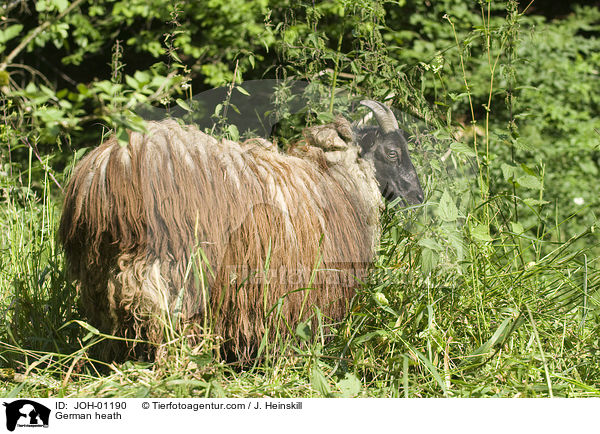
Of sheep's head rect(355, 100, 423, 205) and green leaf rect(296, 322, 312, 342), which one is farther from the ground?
sheep's head rect(355, 100, 423, 205)

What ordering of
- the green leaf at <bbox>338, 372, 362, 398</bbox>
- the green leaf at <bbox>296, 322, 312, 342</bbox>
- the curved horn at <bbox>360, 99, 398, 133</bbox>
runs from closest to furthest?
the green leaf at <bbox>338, 372, 362, 398</bbox> → the green leaf at <bbox>296, 322, 312, 342</bbox> → the curved horn at <bbox>360, 99, 398, 133</bbox>

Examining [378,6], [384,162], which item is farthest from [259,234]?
[378,6]

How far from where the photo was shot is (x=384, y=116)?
284cm

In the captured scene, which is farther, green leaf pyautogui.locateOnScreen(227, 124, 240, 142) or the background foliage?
green leaf pyautogui.locateOnScreen(227, 124, 240, 142)

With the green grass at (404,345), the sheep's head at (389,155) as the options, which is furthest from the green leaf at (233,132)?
the green grass at (404,345)

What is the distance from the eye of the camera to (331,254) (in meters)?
2.36

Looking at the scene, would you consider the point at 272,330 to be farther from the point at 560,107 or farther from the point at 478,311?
the point at 560,107

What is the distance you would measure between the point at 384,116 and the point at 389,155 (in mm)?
196

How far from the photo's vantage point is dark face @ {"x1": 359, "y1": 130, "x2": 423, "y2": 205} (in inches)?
110

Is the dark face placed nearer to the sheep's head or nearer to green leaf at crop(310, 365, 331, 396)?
the sheep's head

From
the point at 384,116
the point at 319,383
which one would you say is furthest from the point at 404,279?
the point at 384,116
